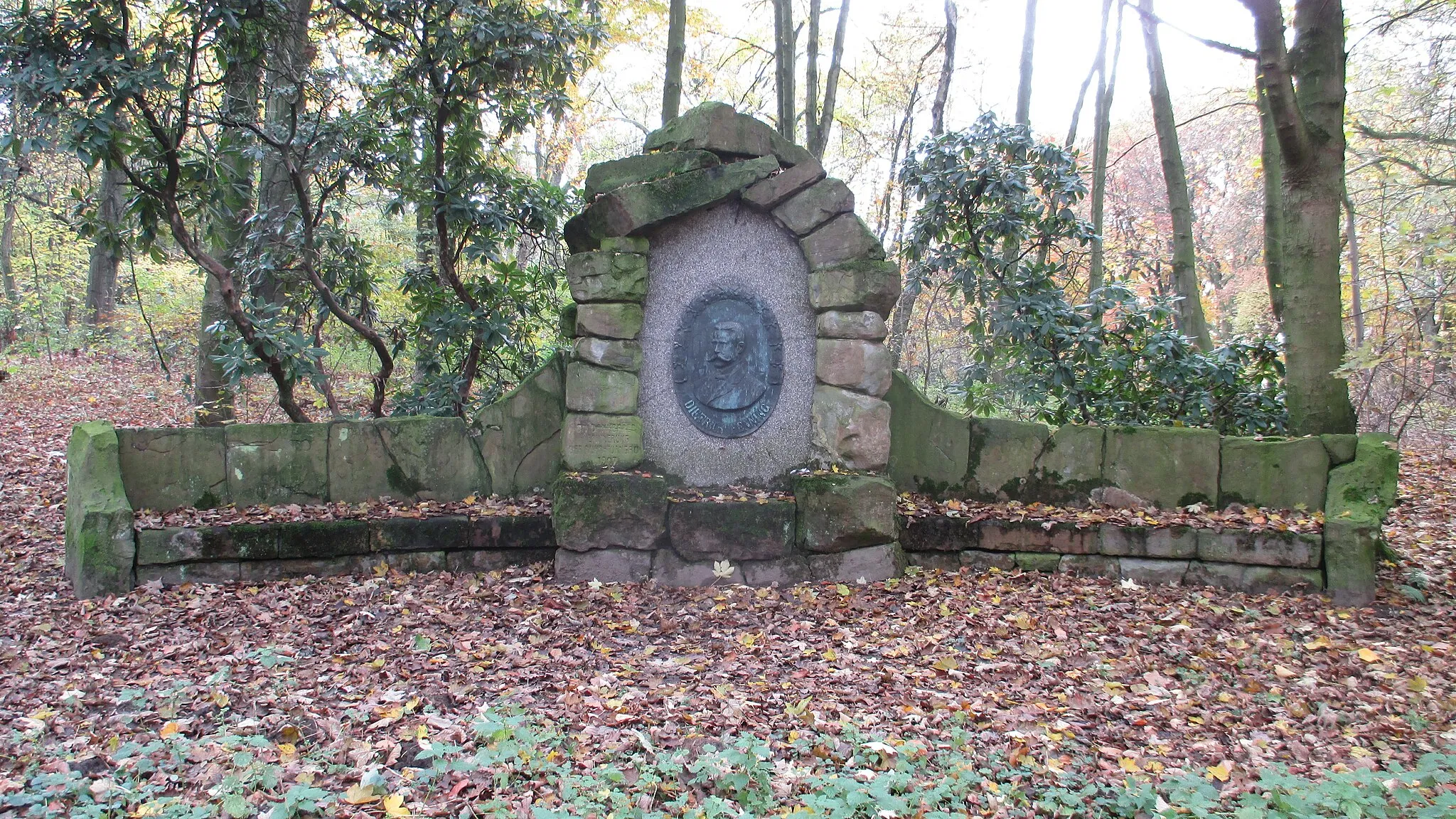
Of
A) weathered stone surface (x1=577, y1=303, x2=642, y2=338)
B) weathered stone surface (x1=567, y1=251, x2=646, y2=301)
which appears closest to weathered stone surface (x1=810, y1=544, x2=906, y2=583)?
weathered stone surface (x1=577, y1=303, x2=642, y2=338)

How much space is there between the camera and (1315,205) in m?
5.36

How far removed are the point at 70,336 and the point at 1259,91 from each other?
47.0 ft

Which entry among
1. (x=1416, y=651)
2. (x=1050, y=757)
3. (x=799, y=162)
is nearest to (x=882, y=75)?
(x=799, y=162)

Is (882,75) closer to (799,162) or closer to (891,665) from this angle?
(799,162)

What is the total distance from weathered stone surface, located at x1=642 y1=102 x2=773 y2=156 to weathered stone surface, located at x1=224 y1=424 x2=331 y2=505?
2.66m

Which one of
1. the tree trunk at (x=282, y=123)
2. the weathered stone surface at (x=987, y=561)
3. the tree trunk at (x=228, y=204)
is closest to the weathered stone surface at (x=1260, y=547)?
the weathered stone surface at (x=987, y=561)

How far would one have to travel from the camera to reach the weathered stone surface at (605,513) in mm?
4902

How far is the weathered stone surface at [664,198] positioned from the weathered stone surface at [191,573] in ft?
8.66

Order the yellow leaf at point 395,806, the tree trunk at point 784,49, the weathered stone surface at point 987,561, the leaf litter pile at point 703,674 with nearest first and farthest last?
the yellow leaf at point 395,806 < the leaf litter pile at point 703,674 < the weathered stone surface at point 987,561 < the tree trunk at point 784,49

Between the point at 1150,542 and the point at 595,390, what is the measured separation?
3189 millimetres

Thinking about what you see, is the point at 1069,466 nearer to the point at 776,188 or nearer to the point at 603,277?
the point at 776,188

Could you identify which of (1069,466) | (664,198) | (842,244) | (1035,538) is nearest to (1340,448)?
(1069,466)

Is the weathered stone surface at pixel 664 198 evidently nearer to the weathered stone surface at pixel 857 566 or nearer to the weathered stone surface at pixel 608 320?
the weathered stone surface at pixel 608 320

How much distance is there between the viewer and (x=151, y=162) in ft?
18.8
